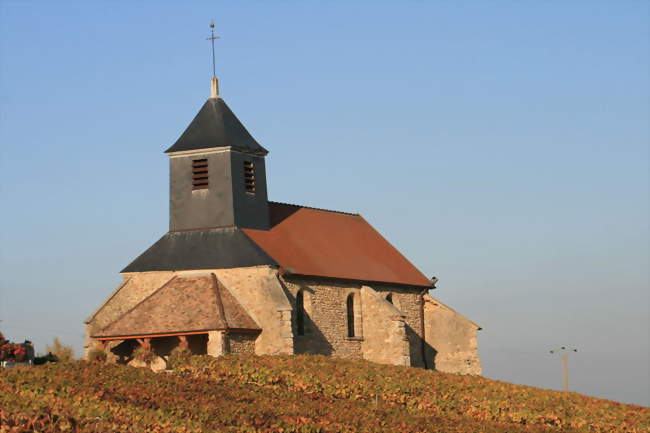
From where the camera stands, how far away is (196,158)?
124ft

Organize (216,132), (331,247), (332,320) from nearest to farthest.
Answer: (332,320) < (216,132) < (331,247)

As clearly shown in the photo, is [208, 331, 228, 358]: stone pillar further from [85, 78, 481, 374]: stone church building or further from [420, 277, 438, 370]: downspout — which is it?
[420, 277, 438, 370]: downspout

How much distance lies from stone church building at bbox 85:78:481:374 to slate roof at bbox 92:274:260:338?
42mm

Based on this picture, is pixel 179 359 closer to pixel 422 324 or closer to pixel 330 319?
pixel 330 319

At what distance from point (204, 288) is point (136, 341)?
8.77 ft

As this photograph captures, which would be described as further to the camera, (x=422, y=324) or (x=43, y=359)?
(x=422, y=324)

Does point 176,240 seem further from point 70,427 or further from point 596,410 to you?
point 70,427

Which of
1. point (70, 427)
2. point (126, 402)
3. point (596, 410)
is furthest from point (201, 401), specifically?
point (596, 410)

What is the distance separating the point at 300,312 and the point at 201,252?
3.69 metres

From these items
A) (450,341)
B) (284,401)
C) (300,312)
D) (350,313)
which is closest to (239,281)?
(300,312)

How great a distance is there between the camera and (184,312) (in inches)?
1362

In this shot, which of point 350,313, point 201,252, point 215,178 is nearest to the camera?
point 201,252

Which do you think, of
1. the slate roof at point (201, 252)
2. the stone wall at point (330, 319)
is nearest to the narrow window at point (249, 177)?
the slate roof at point (201, 252)

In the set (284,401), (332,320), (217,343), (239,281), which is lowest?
(284,401)
